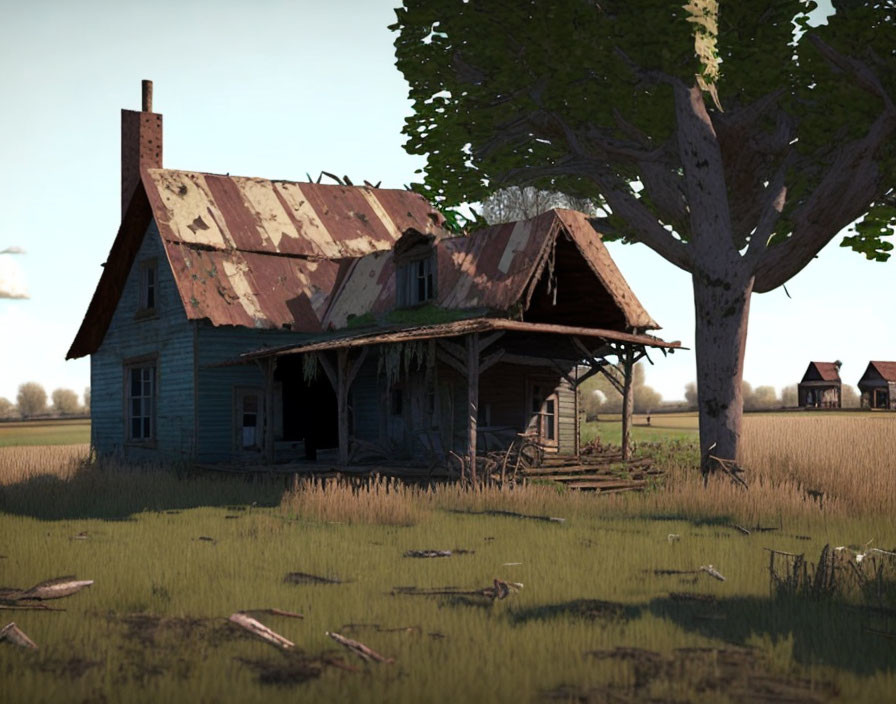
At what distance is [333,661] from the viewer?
7266 mm

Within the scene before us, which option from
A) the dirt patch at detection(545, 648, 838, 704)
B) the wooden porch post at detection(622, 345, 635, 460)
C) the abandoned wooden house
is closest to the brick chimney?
the abandoned wooden house

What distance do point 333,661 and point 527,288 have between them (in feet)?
48.5

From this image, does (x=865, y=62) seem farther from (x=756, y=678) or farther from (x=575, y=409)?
(x=756, y=678)

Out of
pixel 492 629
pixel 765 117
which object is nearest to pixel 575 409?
pixel 765 117

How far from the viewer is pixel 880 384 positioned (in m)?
88.9

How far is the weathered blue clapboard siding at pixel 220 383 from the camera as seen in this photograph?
2578 cm

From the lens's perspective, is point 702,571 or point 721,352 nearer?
point 702,571

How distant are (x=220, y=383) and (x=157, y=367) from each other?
102 inches

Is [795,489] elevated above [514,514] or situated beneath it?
elevated above

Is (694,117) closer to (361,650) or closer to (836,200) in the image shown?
(836,200)

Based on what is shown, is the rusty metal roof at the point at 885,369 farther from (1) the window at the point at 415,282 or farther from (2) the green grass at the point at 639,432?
(1) the window at the point at 415,282

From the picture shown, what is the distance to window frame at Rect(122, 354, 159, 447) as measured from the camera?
91.4 feet

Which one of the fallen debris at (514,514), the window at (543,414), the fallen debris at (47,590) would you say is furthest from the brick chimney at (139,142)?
the fallen debris at (47,590)

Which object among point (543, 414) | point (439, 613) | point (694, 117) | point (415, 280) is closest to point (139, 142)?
point (415, 280)
